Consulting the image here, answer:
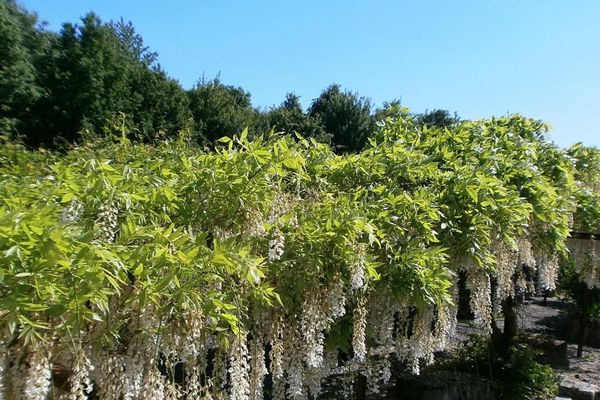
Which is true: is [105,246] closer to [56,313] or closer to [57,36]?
[56,313]

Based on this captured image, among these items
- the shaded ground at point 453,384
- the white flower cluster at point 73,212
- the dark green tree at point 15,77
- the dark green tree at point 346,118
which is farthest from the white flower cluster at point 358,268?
the dark green tree at point 346,118

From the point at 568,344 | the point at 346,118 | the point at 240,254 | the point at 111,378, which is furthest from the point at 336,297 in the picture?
the point at 346,118

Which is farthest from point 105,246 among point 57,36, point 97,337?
point 57,36

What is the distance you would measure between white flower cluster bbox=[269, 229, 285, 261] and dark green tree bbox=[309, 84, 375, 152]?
22.8m

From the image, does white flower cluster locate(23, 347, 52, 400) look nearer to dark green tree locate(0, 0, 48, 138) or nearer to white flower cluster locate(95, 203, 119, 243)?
white flower cluster locate(95, 203, 119, 243)

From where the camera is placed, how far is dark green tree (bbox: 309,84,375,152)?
85.9ft

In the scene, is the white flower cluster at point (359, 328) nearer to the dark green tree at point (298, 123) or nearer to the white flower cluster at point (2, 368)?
the white flower cluster at point (2, 368)

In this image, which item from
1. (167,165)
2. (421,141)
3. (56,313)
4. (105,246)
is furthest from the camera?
(421,141)

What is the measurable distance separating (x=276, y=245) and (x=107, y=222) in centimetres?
97

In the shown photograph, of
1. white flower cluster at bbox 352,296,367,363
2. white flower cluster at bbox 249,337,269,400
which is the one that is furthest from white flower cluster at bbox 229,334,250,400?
white flower cluster at bbox 352,296,367,363

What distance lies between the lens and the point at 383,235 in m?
3.67

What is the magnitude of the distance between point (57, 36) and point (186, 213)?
62.3 feet

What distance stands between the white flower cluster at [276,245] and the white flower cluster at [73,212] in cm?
104

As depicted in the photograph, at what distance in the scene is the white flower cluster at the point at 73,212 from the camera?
8.38ft
